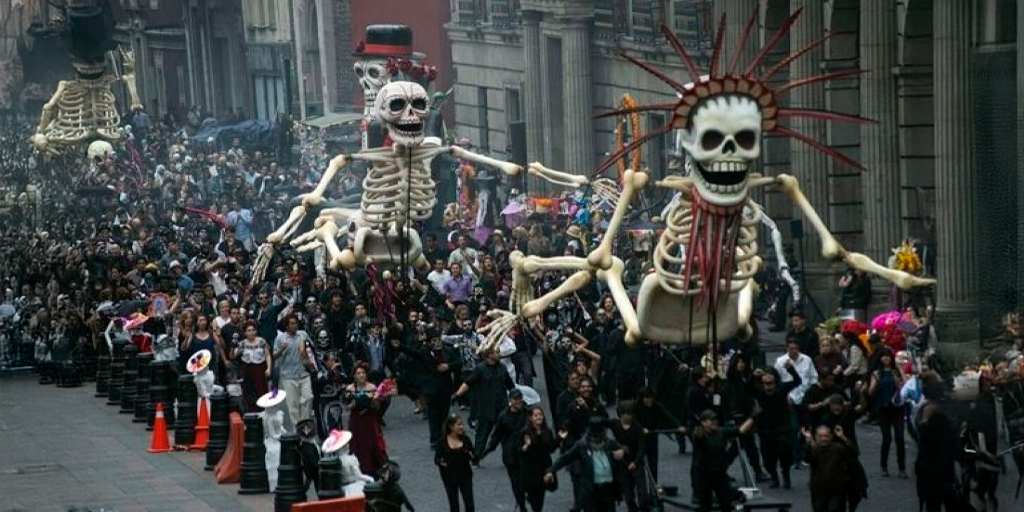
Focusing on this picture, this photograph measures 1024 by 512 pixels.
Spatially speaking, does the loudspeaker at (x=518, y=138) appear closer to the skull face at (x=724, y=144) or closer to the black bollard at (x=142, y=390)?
the black bollard at (x=142, y=390)

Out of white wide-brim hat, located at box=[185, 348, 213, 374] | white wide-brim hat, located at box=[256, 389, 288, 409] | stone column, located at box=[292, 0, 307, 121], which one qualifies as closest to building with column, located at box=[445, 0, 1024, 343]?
white wide-brim hat, located at box=[256, 389, 288, 409]

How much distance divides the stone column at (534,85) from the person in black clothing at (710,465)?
38.2 m

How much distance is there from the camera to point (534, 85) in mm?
67688

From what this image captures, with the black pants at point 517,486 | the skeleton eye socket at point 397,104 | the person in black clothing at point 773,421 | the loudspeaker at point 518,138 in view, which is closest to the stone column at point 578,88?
the loudspeaker at point 518,138

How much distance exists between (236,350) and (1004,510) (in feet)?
40.4

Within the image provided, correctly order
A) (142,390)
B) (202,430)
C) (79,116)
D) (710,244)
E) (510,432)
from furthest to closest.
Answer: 1. (79,116)
2. (142,390)
3. (202,430)
4. (510,432)
5. (710,244)

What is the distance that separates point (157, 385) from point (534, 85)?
2923 centimetres

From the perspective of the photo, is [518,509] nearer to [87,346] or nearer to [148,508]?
[148,508]

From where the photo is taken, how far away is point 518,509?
31.0 metres

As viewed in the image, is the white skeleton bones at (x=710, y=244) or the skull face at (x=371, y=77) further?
the skull face at (x=371, y=77)

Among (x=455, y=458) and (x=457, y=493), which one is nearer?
(x=455, y=458)

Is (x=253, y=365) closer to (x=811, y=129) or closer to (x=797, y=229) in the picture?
(x=797, y=229)

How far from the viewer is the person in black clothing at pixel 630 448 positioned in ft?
97.1

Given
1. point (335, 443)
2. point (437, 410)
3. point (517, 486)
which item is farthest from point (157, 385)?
point (517, 486)
